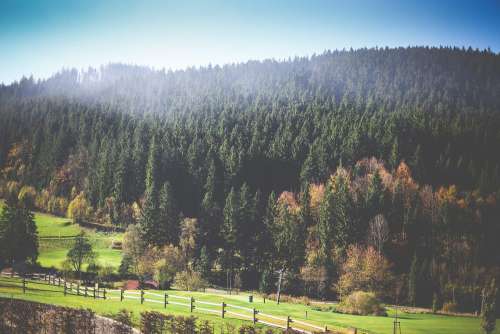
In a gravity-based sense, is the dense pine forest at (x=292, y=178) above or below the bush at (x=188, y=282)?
above

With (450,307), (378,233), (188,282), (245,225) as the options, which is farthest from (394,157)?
(188,282)

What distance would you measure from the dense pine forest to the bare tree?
306 mm

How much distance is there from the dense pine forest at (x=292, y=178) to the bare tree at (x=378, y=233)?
1.00ft

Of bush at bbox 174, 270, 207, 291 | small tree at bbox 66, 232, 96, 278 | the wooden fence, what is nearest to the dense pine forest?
bush at bbox 174, 270, 207, 291

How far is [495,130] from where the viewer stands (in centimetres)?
12269

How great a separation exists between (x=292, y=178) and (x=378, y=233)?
37876mm

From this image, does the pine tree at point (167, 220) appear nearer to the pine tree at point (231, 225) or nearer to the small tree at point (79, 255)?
the pine tree at point (231, 225)

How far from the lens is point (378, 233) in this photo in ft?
273

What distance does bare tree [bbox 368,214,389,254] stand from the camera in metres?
82.7

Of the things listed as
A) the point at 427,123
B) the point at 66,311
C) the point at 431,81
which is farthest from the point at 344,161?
the point at 66,311

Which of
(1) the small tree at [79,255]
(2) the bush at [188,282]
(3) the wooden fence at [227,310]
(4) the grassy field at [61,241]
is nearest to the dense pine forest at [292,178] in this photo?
(2) the bush at [188,282]

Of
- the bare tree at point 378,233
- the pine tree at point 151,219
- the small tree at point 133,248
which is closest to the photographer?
the small tree at point 133,248

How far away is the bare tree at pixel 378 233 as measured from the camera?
82.7 meters

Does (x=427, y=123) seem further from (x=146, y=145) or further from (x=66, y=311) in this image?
(x=66, y=311)
